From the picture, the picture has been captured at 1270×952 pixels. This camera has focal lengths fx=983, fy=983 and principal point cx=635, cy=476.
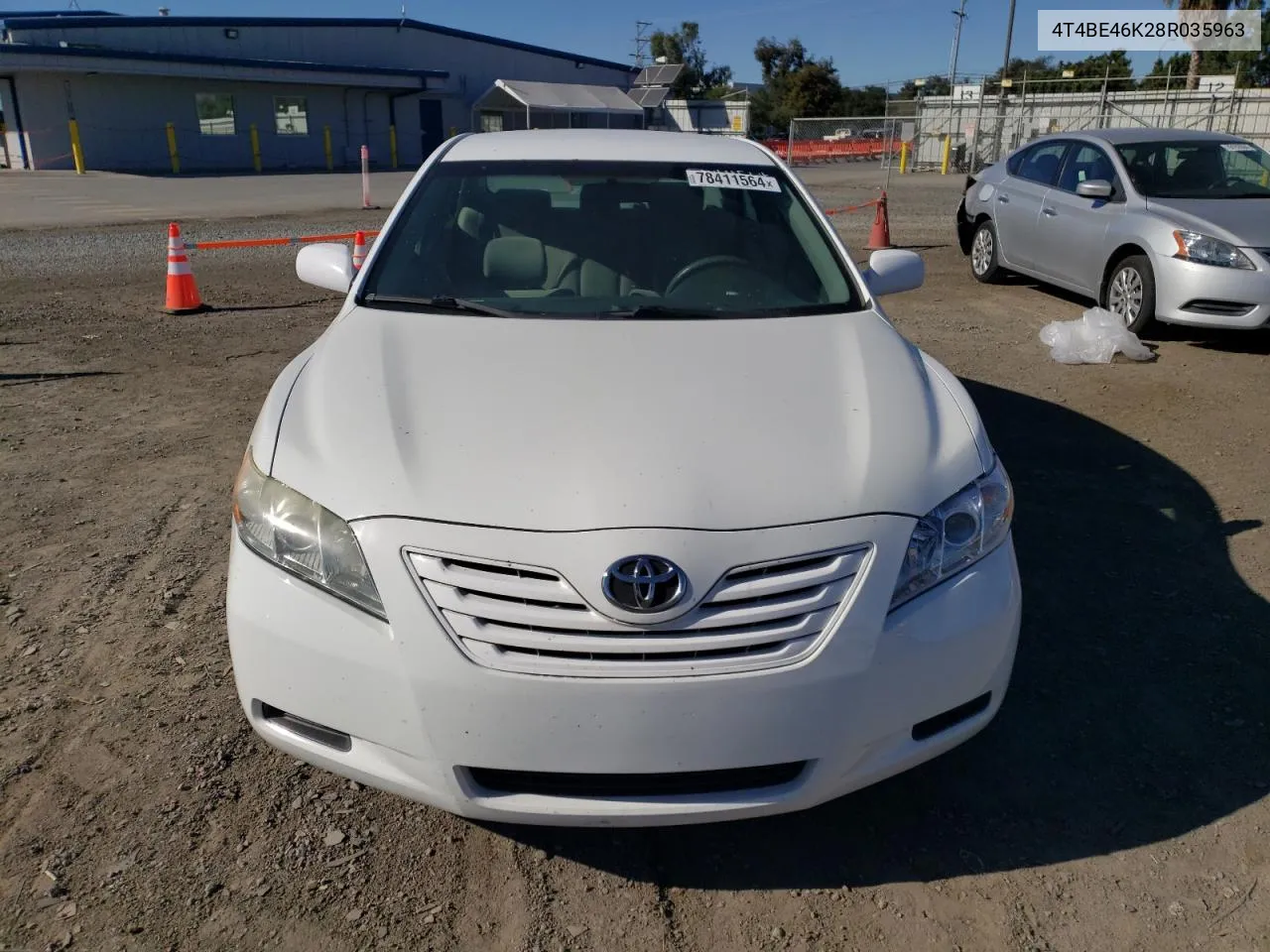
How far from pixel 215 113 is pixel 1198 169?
34516mm

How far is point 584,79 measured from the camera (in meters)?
54.4

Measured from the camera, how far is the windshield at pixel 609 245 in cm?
338

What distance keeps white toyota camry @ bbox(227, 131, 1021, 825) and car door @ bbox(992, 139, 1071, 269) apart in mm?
7455

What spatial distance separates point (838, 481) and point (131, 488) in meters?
3.78

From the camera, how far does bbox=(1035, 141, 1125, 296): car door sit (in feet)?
27.0

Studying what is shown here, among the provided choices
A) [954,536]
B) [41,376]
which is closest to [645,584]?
[954,536]

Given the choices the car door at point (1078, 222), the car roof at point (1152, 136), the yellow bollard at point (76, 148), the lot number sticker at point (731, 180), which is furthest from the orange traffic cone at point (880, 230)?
the yellow bollard at point (76, 148)

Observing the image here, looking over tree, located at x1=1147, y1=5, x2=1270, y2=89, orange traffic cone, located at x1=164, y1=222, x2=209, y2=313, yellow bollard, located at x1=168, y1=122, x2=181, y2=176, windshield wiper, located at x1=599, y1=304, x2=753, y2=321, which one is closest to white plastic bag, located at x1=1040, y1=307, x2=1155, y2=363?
windshield wiper, located at x1=599, y1=304, x2=753, y2=321

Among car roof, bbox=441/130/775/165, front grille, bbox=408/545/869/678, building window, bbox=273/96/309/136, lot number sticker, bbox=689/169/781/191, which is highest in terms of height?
building window, bbox=273/96/309/136

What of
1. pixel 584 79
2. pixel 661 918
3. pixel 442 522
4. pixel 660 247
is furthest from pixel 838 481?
pixel 584 79

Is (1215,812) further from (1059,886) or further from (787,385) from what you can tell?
(787,385)

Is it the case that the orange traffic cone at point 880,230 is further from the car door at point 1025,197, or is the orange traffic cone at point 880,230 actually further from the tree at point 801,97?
the tree at point 801,97

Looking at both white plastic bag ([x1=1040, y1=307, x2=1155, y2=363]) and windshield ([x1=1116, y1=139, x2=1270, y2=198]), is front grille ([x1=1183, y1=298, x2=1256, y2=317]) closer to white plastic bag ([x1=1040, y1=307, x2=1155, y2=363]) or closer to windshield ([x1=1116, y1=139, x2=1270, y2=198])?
white plastic bag ([x1=1040, y1=307, x2=1155, y2=363])

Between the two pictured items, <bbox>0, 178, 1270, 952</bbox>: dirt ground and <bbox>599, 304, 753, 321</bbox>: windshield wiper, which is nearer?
<bbox>0, 178, 1270, 952</bbox>: dirt ground
